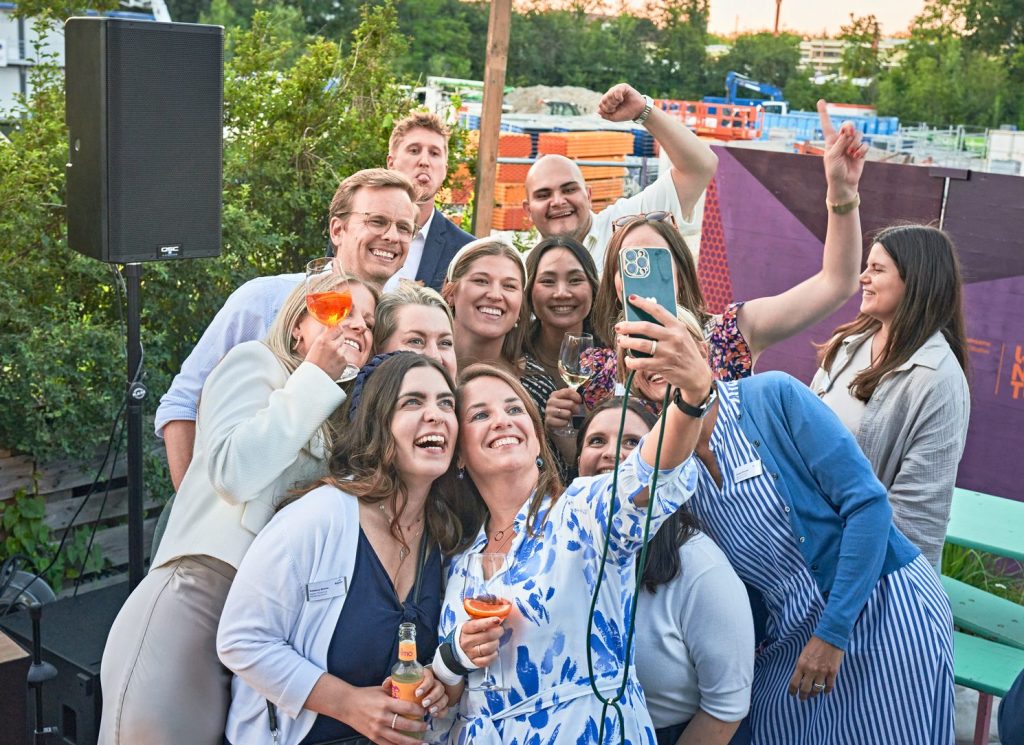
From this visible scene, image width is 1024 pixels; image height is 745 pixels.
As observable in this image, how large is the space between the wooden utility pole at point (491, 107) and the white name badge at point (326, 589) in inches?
146

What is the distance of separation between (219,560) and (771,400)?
1.28 m

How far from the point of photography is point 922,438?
2932 millimetres

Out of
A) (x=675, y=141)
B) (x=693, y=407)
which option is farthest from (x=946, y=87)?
(x=693, y=407)

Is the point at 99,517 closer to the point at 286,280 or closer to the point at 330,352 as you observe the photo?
the point at 286,280

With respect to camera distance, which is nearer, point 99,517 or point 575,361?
point 575,361

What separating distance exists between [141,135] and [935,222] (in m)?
4.20

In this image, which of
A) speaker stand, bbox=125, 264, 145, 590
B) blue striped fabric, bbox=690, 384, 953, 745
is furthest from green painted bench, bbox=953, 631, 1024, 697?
speaker stand, bbox=125, 264, 145, 590

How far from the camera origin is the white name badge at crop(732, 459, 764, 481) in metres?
2.32

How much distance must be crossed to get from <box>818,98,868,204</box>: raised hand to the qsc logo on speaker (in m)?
1.40

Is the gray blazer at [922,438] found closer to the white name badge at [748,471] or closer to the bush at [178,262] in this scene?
the white name badge at [748,471]

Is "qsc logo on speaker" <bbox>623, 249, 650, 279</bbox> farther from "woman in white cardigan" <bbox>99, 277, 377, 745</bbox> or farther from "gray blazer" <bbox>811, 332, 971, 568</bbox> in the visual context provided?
"gray blazer" <bbox>811, 332, 971, 568</bbox>

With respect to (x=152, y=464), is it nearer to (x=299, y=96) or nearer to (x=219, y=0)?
(x=299, y=96)

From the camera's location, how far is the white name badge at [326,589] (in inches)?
86.5

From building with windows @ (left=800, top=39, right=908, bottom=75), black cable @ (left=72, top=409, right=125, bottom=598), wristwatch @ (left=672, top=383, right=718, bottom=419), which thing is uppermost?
building with windows @ (left=800, top=39, right=908, bottom=75)
